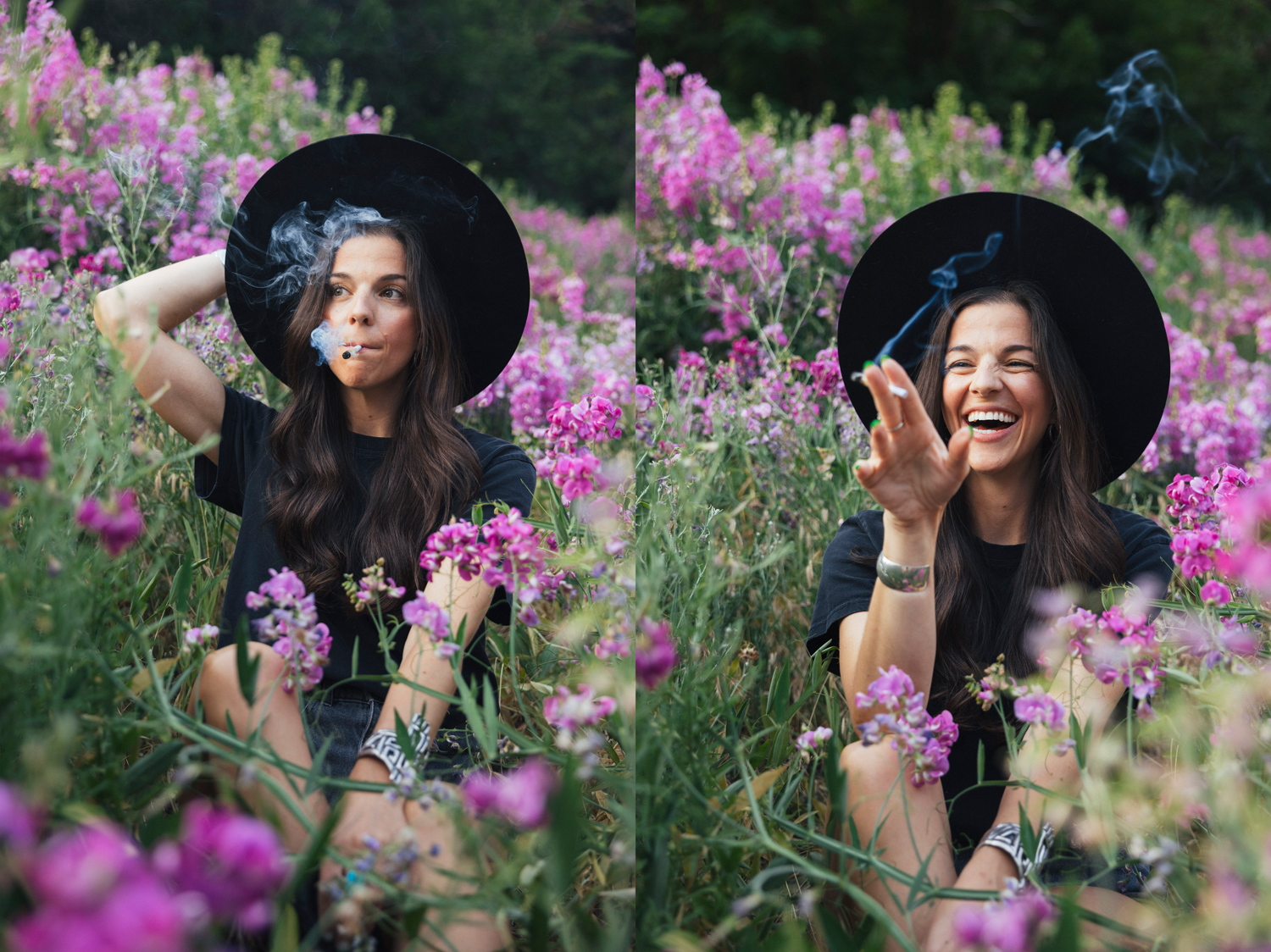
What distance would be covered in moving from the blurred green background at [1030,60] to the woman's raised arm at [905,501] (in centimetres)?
648

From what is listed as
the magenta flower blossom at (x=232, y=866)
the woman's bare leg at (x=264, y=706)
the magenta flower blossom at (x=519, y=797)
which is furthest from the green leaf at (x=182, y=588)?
the magenta flower blossom at (x=232, y=866)

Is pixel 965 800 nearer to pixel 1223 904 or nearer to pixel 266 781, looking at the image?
pixel 1223 904

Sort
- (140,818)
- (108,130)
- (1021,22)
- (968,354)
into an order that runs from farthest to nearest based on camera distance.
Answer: (1021,22) < (108,130) < (968,354) < (140,818)

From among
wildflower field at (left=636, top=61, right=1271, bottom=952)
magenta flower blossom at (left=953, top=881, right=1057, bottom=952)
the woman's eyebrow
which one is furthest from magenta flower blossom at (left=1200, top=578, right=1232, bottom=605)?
the woman's eyebrow

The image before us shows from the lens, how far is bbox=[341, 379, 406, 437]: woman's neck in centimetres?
180

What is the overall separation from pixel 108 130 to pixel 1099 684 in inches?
113

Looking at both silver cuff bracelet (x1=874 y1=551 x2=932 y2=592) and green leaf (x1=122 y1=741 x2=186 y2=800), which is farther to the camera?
silver cuff bracelet (x1=874 y1=551 x2=932 y2=592)

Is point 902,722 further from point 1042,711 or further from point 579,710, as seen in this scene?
point 579,710

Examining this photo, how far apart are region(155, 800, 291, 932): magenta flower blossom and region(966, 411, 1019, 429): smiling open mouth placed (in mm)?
1349

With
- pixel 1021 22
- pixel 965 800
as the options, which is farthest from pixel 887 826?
pixel 1021 22

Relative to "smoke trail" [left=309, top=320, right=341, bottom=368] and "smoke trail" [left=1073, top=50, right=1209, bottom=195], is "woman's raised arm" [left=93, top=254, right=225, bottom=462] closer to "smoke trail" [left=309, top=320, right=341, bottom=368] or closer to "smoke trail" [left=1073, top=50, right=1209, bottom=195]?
"smoke trail" [left=309, top=320, right=341, bottom=368]

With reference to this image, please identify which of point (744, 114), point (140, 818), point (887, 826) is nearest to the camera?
point (140, 818)

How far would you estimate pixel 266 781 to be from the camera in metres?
1.10

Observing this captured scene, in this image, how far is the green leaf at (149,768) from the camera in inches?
46.7
